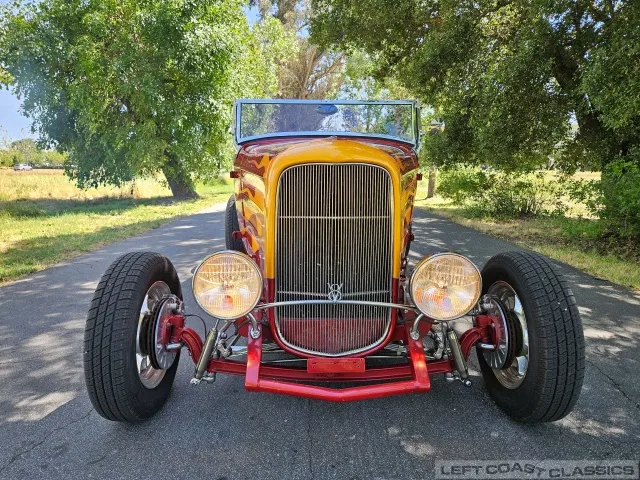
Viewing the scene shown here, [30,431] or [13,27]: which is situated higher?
[13,27]

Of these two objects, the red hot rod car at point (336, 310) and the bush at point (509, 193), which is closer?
the red hot rod car at point (336, 310)

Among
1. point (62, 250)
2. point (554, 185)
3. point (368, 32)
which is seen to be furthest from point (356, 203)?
point (554, 185)

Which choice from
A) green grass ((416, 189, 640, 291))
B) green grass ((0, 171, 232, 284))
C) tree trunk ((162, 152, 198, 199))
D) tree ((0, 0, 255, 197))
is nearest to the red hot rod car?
green grass ((416, 189, 640, 291))

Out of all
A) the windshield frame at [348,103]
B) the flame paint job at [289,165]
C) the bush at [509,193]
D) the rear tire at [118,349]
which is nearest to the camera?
the rear tire at [118,349]

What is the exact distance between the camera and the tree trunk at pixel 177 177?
15.8m

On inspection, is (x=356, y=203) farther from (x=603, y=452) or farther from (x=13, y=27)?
(x=13, y=27)

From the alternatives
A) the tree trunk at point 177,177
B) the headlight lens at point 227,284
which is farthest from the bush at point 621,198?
the tree trunk at point 177,177

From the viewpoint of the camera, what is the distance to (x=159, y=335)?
7.89 ft

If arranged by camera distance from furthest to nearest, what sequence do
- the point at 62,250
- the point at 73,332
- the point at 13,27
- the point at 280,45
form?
1. the point at 280,45
2. the point at 13,27
3. the point at 62,250
4. the point at 73,332

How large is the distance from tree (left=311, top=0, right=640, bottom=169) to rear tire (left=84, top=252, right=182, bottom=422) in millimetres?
5742

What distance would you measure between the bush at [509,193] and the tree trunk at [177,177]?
386 inches

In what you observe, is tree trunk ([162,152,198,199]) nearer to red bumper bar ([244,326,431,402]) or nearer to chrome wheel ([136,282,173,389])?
chrome wheel ([136,282,173,389])

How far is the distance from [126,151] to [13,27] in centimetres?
458

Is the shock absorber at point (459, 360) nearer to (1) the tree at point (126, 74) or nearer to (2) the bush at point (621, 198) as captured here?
(2) the bush at point (621, 198)
